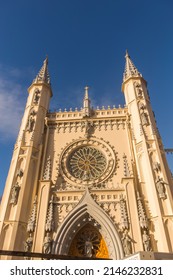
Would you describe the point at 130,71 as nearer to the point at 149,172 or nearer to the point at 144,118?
the point at 144,118

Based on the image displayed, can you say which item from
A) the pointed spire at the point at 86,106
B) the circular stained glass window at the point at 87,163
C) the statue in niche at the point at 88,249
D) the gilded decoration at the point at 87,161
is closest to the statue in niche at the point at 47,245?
the statue in niche at the point at 88,249

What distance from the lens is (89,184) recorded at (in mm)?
16953

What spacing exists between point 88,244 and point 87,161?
644 centimetres

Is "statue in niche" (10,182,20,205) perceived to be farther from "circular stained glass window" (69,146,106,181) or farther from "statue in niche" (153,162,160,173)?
"statue in niche" (153,162,160,173)

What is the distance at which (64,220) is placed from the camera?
1463 cm

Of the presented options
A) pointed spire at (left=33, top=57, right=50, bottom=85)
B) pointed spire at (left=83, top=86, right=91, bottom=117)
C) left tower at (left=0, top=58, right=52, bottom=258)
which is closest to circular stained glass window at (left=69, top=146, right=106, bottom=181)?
left tower at (left=0, top=58, right=52, bottom=258)

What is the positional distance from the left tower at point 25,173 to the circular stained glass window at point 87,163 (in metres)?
2.68

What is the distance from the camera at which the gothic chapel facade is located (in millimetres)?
13867

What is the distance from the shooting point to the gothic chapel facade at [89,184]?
13.9 metres

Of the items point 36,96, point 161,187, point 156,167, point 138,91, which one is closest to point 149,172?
point 156,167
